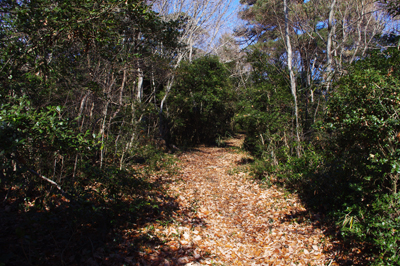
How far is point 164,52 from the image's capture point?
478 inches

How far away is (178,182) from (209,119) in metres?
9.16

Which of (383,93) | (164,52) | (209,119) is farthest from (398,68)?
(209,119)

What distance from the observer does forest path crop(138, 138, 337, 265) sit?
449 cm

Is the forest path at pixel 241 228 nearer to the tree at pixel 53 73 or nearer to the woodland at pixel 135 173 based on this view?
the woodland at pixel 135 173

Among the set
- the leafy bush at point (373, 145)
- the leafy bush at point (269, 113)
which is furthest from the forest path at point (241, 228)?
the leafy bush at point (269, 113)

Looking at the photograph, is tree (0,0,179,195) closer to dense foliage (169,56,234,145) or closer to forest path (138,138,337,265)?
forest path (138,138,337,265)

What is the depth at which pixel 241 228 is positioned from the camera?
226 inches

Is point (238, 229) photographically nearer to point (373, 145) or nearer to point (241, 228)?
point (241, 228)

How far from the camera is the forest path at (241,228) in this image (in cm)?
449

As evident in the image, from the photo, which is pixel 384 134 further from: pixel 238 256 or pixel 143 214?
pixel 143 214

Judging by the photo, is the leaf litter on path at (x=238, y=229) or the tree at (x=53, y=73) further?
the leaf litter on path at (x=238, y=229)

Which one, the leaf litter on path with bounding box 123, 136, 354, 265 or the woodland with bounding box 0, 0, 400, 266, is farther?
the leaf litter on path with bounding box 123, 136, 354, 265

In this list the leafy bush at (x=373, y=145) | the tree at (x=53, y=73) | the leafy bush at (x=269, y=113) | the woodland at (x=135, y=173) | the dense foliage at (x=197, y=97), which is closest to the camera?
the tree at (x=53, y=73)

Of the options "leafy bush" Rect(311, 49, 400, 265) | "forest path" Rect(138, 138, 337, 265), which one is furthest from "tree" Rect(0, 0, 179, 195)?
"leafy bush" Rect(311, 49, 400, 265)
